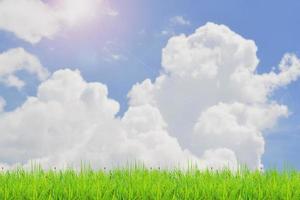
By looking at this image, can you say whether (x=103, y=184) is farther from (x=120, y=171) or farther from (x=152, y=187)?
(x=120, y=171)

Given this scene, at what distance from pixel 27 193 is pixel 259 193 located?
132 inches

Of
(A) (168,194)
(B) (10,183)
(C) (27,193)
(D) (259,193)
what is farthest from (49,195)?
→ (D) (259,193)

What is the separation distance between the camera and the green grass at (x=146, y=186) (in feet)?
28.3

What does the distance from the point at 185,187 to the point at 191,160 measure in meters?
2.22

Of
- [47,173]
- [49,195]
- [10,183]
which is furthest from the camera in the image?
[47,173]

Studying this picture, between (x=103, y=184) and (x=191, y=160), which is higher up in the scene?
(x=191, y=160)

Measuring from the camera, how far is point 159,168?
11062 millimetres

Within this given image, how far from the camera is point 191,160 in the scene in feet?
36.4

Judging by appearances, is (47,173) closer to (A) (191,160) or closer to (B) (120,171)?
(B) (120,171)

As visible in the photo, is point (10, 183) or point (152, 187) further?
point (10, 183)

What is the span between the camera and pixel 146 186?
28.9ft

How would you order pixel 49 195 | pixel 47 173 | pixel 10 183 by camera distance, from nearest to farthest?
pixel 49 195
pixel 10 183
pixel 47 173

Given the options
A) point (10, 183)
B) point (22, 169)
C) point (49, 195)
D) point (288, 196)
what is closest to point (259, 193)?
point (288, 196)

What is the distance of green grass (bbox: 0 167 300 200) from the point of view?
8.64 meters
